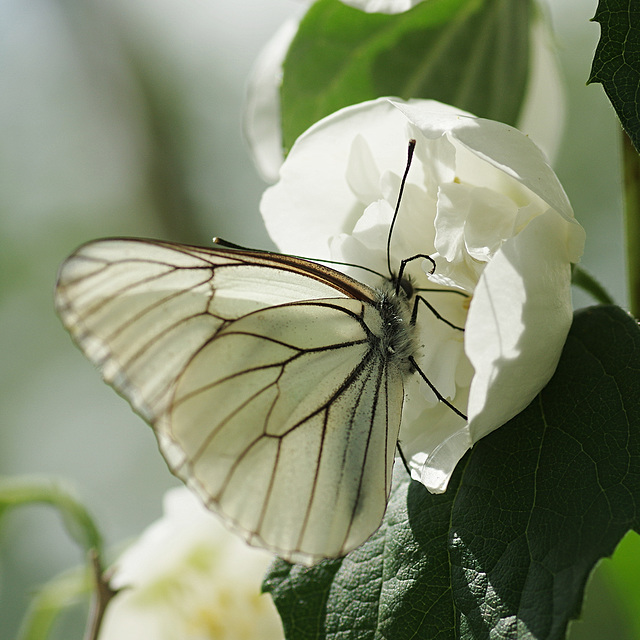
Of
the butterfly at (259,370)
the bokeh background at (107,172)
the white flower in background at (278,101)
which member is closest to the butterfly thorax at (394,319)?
the butterfly at (259,370)

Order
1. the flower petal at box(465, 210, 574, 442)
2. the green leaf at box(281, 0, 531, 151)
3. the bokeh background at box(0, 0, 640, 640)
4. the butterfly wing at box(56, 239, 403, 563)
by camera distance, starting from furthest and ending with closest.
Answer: the bokeh background at box(0, 0, 640, 640) < the green leaf at box(281, 0, 531, 151) < the butterfly wing at box(56, 239, 403, 563) < the flower petal at box(465, 210, 574, 442)

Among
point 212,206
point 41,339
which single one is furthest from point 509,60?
point 41,339

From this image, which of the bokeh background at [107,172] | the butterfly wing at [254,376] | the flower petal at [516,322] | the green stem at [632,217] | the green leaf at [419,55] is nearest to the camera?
the flower petal at [516,322]

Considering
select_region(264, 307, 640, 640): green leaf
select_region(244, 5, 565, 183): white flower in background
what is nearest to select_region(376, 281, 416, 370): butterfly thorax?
select_region(264, 307, 640, 640): green leaf

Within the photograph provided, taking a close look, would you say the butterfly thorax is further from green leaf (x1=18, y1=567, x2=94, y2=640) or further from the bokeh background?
the bokeh background

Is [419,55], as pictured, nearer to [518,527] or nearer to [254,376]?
[254,376]

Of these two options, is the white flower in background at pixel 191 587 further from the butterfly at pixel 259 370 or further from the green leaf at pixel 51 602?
the butterfly at pixel 259 370

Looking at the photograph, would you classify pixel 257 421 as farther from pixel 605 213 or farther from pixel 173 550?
pixel 605 213
